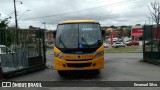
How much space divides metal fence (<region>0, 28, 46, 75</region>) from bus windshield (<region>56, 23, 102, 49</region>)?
95.9 inches

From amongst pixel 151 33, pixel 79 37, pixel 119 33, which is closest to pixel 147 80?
pixel 79 37

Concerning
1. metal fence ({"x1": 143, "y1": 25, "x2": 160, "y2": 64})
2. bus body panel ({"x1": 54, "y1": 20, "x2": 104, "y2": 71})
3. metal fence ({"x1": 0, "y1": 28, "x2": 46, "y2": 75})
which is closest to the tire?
bus body panel ({"x1": 54, "y1": 20, "x2": 104, "y2": 71})

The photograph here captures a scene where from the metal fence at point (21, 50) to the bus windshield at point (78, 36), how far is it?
2.44 m

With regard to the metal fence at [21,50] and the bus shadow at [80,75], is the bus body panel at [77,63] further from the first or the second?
the metal fence at [21,50]

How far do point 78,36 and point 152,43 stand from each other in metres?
9.02

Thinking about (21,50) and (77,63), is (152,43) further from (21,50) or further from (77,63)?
(77,63)

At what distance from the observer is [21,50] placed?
1689 centimetres

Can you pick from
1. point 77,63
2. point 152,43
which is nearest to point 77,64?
point 77,63

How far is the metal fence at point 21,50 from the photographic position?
15273mm

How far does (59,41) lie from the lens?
48.2 ft

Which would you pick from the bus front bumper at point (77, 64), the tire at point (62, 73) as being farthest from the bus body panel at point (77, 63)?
the tire at point (62, 73)

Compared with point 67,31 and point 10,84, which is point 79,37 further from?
point 10,84

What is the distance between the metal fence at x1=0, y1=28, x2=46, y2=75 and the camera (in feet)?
50.1

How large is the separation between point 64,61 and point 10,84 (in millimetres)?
2422
